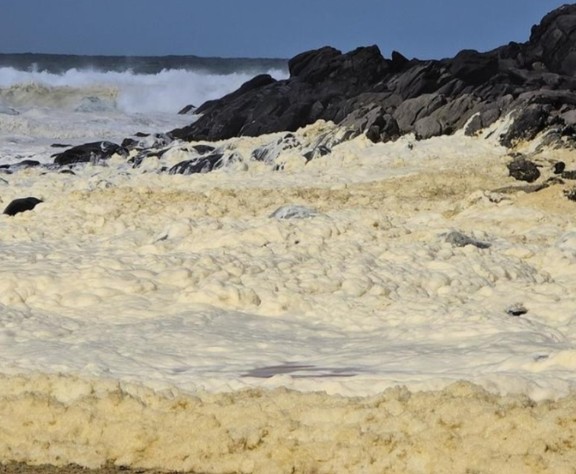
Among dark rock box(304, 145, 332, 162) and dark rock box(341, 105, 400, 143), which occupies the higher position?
dark rock box(341, 105, 400, 143)

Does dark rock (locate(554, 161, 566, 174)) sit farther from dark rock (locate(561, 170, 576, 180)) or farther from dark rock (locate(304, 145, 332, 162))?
dark rock (locate(304, 145, 332, 162))

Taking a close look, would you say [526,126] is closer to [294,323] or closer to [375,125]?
[375,125]

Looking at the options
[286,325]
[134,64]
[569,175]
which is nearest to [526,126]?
[569,175]

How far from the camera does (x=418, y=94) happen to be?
94.0 feet

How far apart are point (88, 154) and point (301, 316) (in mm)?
16902

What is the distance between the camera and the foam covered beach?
19.7 ft

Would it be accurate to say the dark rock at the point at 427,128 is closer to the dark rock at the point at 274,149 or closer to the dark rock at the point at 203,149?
the dark rock at the point at 274,149

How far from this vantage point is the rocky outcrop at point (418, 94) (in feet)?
76.9

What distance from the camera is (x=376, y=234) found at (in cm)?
1268

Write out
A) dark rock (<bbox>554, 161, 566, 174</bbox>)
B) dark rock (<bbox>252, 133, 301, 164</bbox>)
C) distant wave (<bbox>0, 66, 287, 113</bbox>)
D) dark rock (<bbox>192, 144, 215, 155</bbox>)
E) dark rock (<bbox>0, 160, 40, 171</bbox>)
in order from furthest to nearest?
distant wave (<bbox>0, 66, 287, 113</bbox>)
dark rock (<bbox>192, 144, 215, 155</bbox>)
dark rock (<bbox>0, 160, 40, 171</bbox>)
dark rock (<bbox>252, 133, 301, 164</bbox>)
dark rock (<bbox>554, 161, 566, 174</bbox>)

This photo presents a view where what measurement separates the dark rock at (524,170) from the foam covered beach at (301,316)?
0.02 m

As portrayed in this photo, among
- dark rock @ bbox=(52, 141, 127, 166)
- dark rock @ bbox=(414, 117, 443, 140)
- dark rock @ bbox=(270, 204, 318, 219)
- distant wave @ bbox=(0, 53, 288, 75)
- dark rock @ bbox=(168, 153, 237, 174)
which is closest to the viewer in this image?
dark rock @ bbox=(270, 204, 318, 219)

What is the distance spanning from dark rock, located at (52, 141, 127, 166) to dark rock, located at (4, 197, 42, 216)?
30.0 feet

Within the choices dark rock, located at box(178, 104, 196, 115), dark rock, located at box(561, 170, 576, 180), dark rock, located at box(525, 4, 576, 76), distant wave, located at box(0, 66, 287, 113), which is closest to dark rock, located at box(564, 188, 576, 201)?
dark rock, located at box(561, 170, 576, 180)
